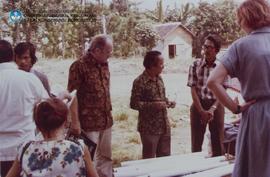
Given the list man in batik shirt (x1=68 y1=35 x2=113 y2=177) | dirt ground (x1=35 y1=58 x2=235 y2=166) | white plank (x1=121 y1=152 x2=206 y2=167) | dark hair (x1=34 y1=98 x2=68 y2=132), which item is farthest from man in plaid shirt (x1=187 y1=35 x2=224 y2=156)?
dark hair (x1=34 y1=98 x2=68 y2=132)

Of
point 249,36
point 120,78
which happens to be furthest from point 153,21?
point 249,36

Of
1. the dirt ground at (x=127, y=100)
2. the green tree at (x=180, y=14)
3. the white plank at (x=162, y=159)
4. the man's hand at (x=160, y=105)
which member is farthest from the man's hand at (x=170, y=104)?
the green tree at (x=180, y=14)

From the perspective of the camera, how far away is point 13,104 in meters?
3.33

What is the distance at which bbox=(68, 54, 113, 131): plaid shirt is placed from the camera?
438cm

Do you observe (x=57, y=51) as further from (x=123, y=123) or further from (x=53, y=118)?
(x=53, y=118)

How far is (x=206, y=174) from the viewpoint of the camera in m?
4.31

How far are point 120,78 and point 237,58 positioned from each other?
42.1 ft

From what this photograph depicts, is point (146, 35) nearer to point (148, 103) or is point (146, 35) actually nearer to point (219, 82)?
point (148, 103)

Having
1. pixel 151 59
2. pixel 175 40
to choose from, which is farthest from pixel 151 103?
pixel 175 40

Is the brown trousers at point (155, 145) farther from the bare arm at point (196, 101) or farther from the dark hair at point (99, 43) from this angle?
the dark hair at point (99, 43)

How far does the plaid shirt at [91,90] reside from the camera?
438cm

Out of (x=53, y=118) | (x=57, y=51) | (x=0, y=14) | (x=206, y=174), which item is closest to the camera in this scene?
(x=53, y=118)

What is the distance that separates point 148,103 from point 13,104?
5.74 ft

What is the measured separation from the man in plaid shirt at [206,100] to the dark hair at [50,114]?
2.83 meters
